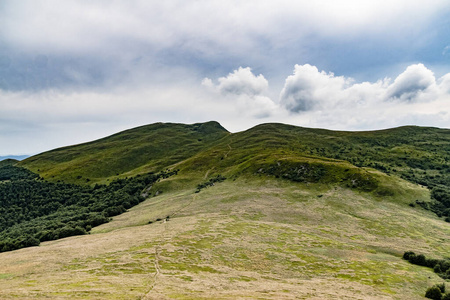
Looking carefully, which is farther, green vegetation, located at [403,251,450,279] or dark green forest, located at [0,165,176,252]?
dark green forest, located at [0,165,176,252]

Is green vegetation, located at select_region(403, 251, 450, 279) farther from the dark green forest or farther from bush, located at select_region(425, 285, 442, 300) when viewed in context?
the dark green forest

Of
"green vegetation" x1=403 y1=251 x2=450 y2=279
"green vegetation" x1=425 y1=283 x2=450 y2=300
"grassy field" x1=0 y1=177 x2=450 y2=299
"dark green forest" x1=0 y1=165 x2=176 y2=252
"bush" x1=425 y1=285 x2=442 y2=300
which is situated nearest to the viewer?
"grassy field" x1=0 y1=177 x2=450 y2=299

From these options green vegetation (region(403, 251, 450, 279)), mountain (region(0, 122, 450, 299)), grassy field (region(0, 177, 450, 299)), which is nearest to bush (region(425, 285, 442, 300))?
grassy field (region(0, 177, 450, 299))

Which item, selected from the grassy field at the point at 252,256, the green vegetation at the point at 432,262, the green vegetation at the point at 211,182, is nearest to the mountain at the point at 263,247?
the grassy field at the point at 252,256

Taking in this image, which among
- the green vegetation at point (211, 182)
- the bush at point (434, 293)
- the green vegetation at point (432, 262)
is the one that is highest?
the green vegetation at point (211, 182)

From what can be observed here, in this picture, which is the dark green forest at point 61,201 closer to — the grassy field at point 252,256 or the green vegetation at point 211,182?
the green vegetation at point 211,182

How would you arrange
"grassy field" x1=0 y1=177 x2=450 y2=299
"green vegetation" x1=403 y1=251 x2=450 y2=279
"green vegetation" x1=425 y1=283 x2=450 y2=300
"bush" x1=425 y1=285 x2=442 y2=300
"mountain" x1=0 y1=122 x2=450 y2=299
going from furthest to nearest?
"green vegetation" x1=403 y1=251 x2=450 y2=279 → "bush" x1=425 y1=285 x2=442 y2=300 → "green vegetation" x1=425 y1=283 x2=450 y2=300 → "mountain" x1=0 y1=122 x2=450 y2=299 → "grassy field" x1=0 y1=177 x2=450 y2=299

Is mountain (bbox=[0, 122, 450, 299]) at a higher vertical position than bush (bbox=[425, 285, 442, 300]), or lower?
higher

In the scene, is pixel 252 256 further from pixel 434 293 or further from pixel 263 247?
pixel 434 293

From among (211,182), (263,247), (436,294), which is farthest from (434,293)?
(211,182)

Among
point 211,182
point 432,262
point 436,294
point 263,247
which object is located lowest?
point 432,262

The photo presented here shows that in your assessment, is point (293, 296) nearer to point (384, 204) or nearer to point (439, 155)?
point (384, 204)

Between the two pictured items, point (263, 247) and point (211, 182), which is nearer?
point (263, 247)

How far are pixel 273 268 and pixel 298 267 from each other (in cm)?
414
